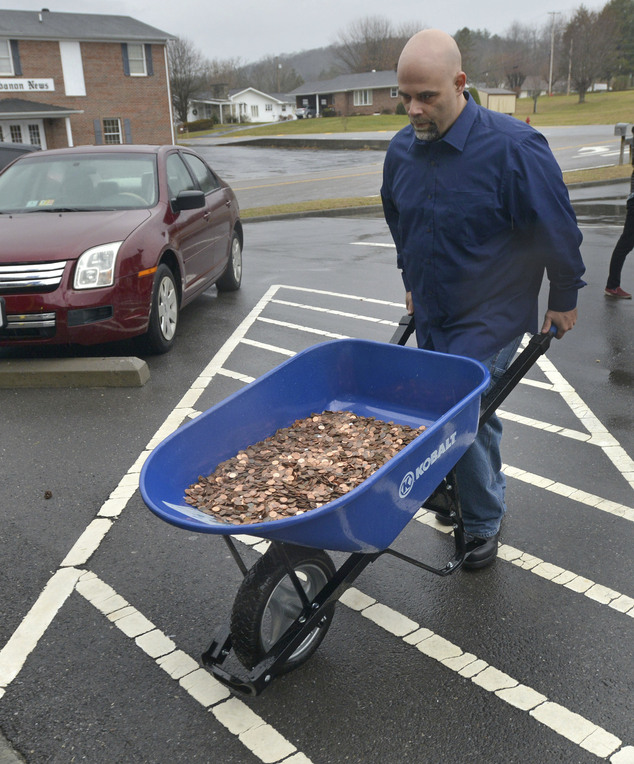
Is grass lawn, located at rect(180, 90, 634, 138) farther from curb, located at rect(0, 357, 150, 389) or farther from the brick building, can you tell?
curb, located at rect(0, 357, 150, 389)

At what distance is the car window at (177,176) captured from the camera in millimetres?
7883

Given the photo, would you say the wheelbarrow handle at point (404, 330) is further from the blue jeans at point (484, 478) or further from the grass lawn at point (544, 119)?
the grass lawn at point (544, 119)

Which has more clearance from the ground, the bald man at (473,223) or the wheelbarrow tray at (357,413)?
the bald man at (473,223)

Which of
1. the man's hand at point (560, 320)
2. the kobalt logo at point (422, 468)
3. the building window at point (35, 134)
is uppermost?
the building window at point (35, 134)

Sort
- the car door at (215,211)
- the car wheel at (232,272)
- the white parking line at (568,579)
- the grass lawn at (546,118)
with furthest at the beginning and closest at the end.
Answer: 1. the grass lawn at (546,118)
2. the car wheel at (232,272)
3. the car door at (215,211)
4. the white parking line at (568,579)

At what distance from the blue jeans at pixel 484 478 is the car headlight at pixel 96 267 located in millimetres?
3893

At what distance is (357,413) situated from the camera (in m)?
3.54

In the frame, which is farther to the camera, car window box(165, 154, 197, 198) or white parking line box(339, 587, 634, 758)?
car window box(165, 154, 197, 198)

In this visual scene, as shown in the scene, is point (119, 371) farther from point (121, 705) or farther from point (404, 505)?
point (404, 505)

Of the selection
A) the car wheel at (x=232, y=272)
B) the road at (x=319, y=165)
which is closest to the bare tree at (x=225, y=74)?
the road at (x=319, y=165)

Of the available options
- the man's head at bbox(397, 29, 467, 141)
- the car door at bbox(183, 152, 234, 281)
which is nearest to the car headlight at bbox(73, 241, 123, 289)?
the car door at bbox(183, 152, 234, 281)

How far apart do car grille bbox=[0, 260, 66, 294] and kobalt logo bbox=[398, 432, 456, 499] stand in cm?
444

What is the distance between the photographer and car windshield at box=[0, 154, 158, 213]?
24.1ft

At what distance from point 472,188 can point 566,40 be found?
343 ft
